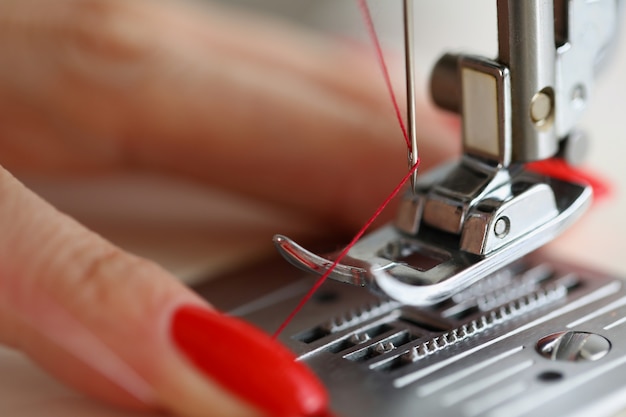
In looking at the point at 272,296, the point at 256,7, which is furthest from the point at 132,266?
the point at 256,7

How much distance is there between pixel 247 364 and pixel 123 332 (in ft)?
0.29

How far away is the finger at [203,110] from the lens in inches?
37.1

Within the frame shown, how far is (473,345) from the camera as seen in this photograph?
1.91ft

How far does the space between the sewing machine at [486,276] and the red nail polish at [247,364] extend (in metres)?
0.03

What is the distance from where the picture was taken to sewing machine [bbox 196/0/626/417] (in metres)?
0.53

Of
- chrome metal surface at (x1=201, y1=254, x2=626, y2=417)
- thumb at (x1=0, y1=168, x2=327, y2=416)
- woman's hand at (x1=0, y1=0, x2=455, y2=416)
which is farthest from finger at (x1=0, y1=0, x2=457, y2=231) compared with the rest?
thumb at (x1=0, y1=168, x2=327, y2=416)

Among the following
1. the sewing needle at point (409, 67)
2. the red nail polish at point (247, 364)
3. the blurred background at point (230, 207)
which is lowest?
the red nail polish at point (247, 364)

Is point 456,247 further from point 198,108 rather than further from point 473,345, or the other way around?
point 198,108

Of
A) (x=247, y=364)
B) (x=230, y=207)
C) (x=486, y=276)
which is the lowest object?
(x=247, y=364)

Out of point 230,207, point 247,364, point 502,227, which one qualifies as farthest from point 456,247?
point 230,207

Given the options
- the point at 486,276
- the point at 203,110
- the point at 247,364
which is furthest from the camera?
the point at 203,110

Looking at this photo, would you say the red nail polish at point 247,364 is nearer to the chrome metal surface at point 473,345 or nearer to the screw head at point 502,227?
the chrome metal surface at point 473,345

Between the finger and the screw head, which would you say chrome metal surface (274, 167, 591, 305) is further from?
the finger

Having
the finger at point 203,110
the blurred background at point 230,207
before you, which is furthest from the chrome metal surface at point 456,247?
the finger at point 203,110
